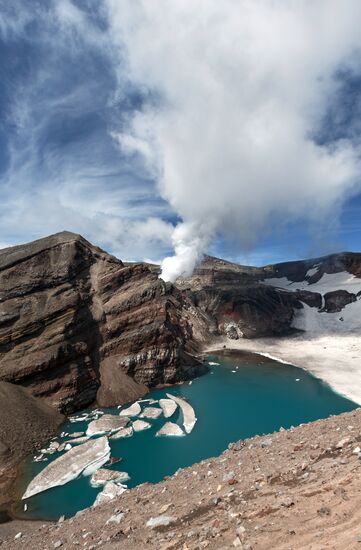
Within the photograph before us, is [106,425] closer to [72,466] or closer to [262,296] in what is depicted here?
[72,466]

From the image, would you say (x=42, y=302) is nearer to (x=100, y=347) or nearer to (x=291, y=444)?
(x=100, y=347)

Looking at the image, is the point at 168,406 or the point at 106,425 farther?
the point at 168,406

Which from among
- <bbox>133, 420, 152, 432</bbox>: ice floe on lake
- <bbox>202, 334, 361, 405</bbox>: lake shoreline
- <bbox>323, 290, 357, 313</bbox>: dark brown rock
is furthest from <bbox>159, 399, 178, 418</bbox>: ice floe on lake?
<bbox>323, 290, 357, 313</bbox>: dark brown rock

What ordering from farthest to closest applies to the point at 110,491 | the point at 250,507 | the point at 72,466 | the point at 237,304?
the point at 237,304 < the point at 72,466 < the point at 110,491 < the point at 250,507

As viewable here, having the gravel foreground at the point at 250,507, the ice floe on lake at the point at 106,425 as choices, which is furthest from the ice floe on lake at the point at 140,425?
the gravel foreground at the point at 250,507

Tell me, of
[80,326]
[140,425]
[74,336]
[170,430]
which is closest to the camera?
[170,430]

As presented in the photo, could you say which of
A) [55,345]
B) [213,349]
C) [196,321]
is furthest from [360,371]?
[55,345]

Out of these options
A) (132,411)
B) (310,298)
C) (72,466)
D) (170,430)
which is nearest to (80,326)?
(132,411)
